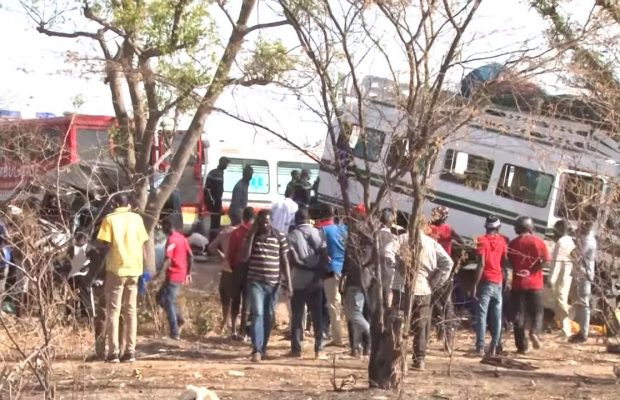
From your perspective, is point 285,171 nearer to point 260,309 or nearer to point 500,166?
point 500,166

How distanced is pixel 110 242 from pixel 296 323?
7.50ft

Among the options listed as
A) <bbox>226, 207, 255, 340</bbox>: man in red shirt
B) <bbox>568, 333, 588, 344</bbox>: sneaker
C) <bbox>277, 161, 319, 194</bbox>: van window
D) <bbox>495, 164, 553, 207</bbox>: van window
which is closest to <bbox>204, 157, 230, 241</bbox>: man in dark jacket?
<bbox>277, 161, 319, 194</bbox>: van window

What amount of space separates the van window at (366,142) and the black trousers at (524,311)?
4.14m

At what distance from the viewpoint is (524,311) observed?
1299 cm

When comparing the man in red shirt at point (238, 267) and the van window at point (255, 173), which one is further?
the van window at point (255, 173)

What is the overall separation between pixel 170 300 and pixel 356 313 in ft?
7.64

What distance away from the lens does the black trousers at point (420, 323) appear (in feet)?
35.3

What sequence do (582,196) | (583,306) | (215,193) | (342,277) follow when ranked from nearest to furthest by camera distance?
(582,196) < (342,277) < (583,306) < (215,193)

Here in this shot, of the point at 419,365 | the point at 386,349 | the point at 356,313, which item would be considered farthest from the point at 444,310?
the point at 386,349

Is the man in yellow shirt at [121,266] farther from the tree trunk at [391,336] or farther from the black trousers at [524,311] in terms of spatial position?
the black trousers at [524,311]

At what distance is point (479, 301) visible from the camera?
12609 millimetres

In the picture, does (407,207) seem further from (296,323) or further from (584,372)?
(584,372)

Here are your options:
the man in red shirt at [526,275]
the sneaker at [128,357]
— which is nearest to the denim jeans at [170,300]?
the sneaker at [128,357]

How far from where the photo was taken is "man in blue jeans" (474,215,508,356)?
40.9 feet
